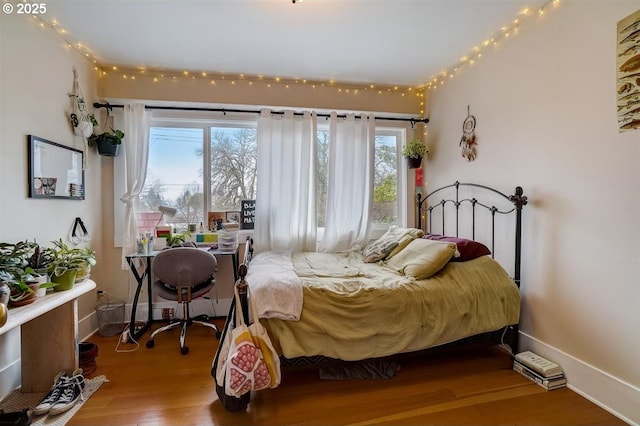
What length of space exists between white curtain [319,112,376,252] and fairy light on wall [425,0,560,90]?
2.63 ft

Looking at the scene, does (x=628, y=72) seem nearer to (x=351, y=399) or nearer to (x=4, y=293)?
(x=351, y=399)

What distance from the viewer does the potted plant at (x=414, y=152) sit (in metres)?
3.23

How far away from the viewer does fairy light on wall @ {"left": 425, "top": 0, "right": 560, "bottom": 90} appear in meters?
2.07

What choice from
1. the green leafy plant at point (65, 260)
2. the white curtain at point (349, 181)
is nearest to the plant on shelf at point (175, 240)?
the green leafy plant at point (65, 260)

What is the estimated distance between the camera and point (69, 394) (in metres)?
1.75

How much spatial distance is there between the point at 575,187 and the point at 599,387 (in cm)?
121

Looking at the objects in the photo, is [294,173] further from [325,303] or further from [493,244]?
[493,244]

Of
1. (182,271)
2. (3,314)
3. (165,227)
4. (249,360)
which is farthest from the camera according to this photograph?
(165,227)

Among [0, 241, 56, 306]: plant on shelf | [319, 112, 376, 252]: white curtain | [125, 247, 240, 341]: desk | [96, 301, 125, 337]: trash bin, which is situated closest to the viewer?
[0, 241, 56, 306]: plant on shelf

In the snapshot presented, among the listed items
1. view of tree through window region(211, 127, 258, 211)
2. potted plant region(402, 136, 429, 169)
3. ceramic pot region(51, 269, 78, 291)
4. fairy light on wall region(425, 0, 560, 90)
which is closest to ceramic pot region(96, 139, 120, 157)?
view of tree through window region(211, 127, 258, 211)

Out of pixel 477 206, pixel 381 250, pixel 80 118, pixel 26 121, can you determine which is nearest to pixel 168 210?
pixel 80 118

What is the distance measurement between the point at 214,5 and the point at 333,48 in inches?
39.6

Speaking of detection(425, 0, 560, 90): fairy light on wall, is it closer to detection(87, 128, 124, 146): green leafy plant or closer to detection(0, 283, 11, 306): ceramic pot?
detection(87, 128, 124, 146): green leafy plant

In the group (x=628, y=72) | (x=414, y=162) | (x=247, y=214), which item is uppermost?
(x=628, y=72)
